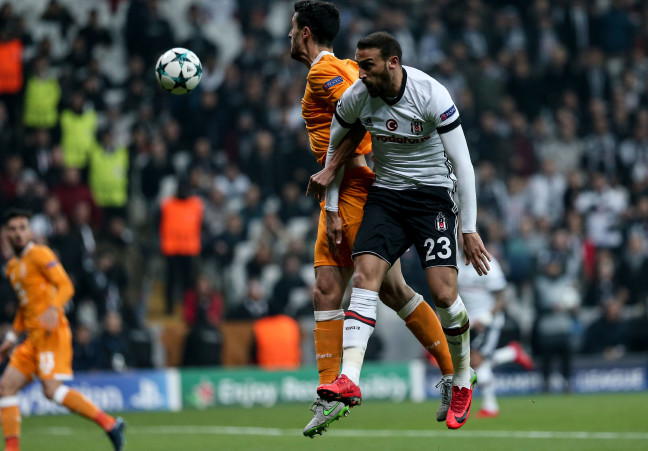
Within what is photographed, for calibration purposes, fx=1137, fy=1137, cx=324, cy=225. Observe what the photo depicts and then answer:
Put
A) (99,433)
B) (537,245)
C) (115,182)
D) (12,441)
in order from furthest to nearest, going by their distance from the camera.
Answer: (537,245) < (115,182) < (99,433) < (12,441)

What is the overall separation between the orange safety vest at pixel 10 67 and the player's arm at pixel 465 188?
39.5 feet

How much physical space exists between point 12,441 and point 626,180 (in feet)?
41.5

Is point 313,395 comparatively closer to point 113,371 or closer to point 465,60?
point 113,371

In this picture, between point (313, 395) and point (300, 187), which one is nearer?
point (313, 395)

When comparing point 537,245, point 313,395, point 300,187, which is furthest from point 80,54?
point 537,245

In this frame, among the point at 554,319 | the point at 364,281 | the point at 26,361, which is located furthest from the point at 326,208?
the point at 554,319

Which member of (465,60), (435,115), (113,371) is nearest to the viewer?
(435,115)

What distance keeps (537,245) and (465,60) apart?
13.9 feet

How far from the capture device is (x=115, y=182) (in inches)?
699

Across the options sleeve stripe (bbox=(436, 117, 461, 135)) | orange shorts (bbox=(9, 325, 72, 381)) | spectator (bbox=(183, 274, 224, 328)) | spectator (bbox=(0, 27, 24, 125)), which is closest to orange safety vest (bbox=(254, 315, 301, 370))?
spectator (bbox=(183, 274, 224, 328))

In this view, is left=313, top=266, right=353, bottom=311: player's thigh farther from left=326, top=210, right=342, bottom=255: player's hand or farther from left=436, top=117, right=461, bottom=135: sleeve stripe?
left=436, top=117, right=461, bottom=135: sleeve stripe

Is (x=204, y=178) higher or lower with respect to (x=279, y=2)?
lower

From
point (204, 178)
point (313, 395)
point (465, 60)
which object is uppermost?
point (465, 60)

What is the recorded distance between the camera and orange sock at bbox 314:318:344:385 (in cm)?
840
